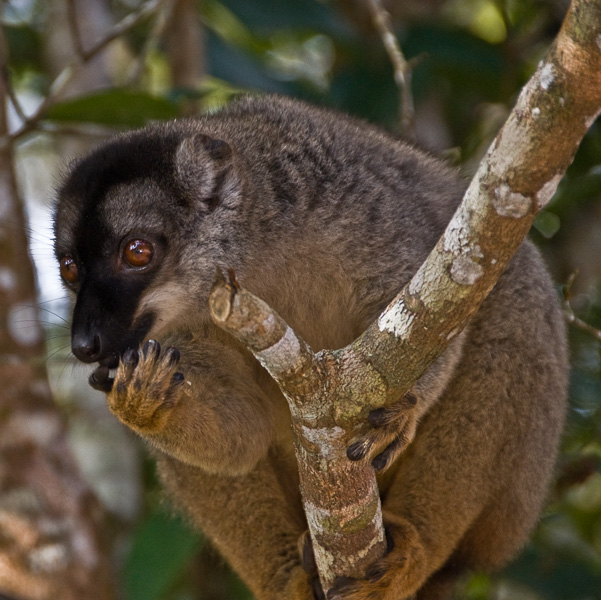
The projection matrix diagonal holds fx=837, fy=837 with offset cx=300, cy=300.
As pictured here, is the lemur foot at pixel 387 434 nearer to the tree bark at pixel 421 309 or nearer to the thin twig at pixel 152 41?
the tree bark at pixel 421 309

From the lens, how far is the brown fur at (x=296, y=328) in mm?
3820

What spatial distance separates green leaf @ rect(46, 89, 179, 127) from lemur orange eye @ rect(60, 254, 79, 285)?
1828 millimetres

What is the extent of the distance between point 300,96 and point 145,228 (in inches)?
136

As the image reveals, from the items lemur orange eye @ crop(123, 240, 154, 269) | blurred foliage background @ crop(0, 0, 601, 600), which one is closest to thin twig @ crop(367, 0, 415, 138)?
blurred foliage background @ crop(0, 0, 601, 600)

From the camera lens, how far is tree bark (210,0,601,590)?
2510 millimetres

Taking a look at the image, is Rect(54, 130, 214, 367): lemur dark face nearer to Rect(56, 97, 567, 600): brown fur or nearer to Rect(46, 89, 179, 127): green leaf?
Rect(56, 97, 567, 600): brown fur

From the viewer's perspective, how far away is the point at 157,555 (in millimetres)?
4887

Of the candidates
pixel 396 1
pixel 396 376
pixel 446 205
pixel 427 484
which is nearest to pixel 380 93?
pixel 396 1

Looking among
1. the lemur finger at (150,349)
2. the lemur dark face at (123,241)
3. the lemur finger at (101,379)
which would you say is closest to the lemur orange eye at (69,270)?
the lemur dark face at (123,241)

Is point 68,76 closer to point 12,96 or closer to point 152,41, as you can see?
point 12,96

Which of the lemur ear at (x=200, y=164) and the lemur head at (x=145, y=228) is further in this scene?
the lemur ear at (x=200, y=164)

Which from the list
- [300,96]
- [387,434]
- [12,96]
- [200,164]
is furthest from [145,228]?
[300,96]

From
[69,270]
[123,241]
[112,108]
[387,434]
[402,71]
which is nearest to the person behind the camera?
[387,434]

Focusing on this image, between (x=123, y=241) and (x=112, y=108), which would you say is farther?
(x=112, y=108)
